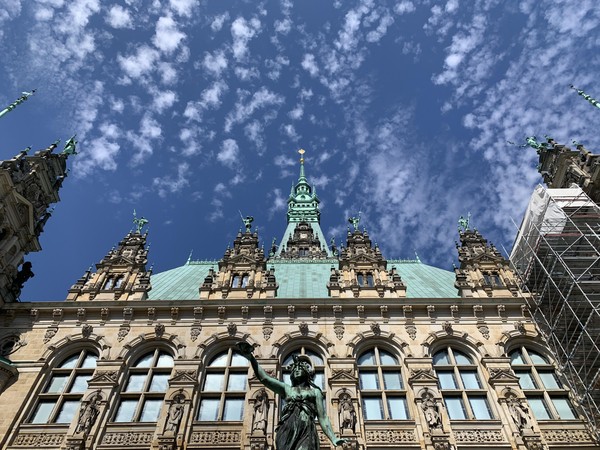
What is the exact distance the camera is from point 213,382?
1720 centimetres

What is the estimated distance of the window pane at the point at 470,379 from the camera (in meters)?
16.9

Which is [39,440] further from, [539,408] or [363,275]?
[539,408]

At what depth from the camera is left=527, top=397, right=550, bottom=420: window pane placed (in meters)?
15.8

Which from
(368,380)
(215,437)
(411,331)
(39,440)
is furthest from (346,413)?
(39,440)

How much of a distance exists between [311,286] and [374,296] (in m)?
4.52

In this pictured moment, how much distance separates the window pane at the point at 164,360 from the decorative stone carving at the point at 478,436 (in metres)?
10.1

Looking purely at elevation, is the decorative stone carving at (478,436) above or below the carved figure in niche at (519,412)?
below

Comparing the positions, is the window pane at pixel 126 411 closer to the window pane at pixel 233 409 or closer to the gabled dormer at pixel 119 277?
the window pane at pixel 233 409

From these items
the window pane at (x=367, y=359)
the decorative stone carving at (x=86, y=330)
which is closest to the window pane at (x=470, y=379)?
the window pane at (x=367, y=359)

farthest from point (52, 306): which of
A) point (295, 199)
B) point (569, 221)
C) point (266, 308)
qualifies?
point (295, 199)

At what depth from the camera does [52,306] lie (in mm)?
19219

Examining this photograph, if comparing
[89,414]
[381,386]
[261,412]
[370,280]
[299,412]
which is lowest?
[299,412]

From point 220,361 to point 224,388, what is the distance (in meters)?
1.36

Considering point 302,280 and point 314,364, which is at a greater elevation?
point 302,280
